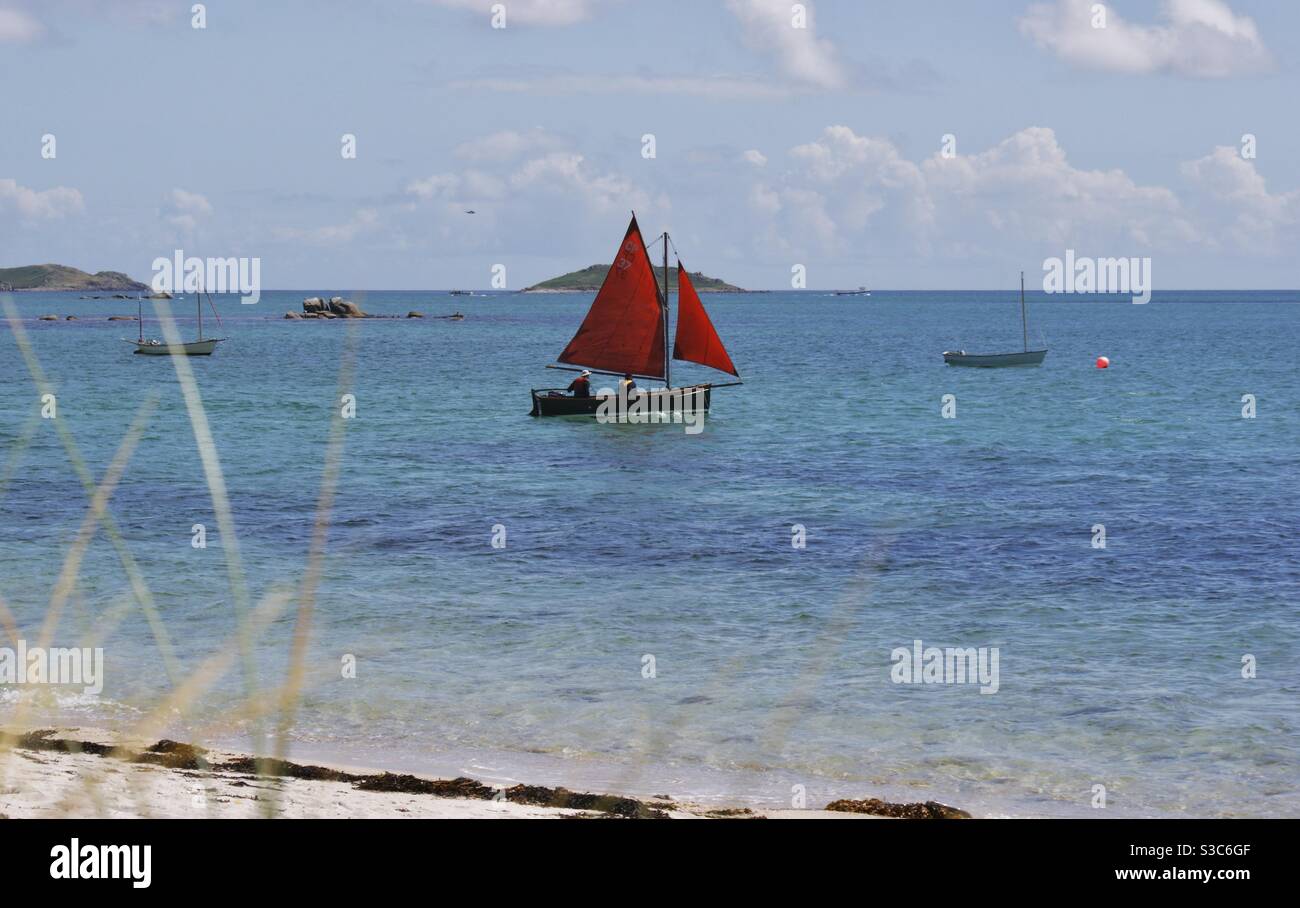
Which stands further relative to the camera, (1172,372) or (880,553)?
(1172,372)

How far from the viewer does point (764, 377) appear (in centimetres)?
10088

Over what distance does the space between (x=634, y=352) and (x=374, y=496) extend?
21.2 meters

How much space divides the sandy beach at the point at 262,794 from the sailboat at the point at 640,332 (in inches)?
1594

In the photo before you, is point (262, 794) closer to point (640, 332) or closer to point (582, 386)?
point (640, 332)

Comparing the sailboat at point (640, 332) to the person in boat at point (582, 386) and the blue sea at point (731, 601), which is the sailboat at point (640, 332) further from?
the blue sea at point (731, 601)

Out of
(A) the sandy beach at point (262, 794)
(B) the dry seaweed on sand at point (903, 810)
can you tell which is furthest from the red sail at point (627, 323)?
(B) the dry seaweed on sand at point (903, 810)

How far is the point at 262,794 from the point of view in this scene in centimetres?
1446

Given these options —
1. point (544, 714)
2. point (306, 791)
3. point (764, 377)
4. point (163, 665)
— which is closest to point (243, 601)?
point (163, 665)

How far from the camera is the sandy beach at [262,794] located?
13695mm

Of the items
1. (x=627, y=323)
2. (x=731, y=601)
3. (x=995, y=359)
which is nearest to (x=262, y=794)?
(x=731, y=601)

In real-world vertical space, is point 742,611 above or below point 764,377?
below

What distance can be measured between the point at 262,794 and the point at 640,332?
44377mm
